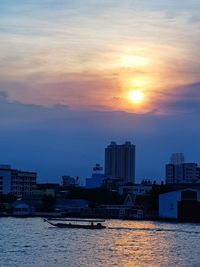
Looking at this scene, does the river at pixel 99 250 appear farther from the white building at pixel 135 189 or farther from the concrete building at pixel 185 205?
the white building at pixel 135 189

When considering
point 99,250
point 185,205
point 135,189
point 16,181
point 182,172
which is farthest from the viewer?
point 182,172

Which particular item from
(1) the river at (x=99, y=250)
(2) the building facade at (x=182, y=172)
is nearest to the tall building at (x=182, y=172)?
(2) the building facade at (x=182, y=172)

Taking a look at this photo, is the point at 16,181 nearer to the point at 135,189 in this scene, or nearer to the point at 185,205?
the point at 135,189

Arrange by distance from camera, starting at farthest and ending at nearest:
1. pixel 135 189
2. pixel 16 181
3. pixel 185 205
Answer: pixel 135 189 < pixel 16 181 < pixel 185 205

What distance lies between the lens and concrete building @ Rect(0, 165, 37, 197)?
7031 centimetres

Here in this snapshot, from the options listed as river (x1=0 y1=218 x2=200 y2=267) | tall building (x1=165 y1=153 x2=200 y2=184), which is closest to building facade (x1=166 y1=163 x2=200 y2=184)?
tall building (x1=165 y1=153 x2=200 y2=184)

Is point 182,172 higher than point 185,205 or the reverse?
higher

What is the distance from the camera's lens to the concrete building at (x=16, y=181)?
70.3m

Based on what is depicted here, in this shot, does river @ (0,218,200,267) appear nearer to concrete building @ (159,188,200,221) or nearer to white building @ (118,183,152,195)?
concrete building @ (159,188,200,221)

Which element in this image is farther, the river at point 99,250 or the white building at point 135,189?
the white building at point 135,189

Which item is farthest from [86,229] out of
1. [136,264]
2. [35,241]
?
[136,264]

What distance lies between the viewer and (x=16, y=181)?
72438 mm

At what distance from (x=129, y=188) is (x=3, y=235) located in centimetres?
4836

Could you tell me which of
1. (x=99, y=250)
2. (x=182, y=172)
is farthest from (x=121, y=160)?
(x=99, y=250)
